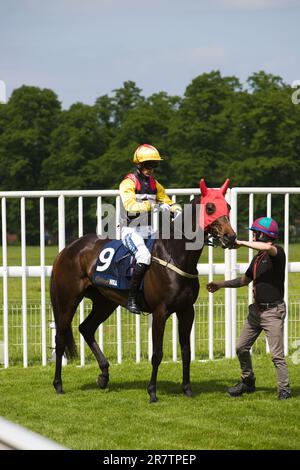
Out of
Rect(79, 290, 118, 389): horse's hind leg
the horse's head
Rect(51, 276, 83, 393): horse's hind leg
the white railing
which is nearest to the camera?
the white railing

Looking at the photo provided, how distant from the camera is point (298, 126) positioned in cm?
5775

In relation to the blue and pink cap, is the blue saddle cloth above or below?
below

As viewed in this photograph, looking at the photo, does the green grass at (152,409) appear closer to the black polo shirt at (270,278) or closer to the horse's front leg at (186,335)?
the horse's front leg at (186,335)

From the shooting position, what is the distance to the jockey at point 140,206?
726 centimetres

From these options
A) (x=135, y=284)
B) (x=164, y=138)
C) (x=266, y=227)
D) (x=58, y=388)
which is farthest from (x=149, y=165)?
(x=164, y=138)

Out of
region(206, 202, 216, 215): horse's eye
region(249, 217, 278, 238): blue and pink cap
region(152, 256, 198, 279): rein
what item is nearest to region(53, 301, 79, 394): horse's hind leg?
region(152, 256, 198, 279): rein

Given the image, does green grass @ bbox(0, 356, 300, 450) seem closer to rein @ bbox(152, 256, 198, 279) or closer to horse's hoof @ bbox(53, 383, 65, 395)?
horse's hoof @ bbox(53, 383, 65, 395)

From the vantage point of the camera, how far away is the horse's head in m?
6.83

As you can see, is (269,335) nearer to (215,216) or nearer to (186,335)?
(186,335)

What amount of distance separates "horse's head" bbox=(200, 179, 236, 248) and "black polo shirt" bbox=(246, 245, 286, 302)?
572 millimetres

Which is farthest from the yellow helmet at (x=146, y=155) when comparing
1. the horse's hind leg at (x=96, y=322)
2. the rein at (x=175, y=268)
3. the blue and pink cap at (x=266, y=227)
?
the horse's hind leg at (x=96, y=322)

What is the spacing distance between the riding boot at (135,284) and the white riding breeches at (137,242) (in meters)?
0.06

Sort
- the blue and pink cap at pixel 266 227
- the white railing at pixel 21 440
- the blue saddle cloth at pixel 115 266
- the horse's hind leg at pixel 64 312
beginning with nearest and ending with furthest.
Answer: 1. the white railing at pixel 21 440
2. the blue and pink cap at pixel 266 227
3. the blue saddle cloth at pixel 115 266
4. the horse's hind leg at pixel 64 312
